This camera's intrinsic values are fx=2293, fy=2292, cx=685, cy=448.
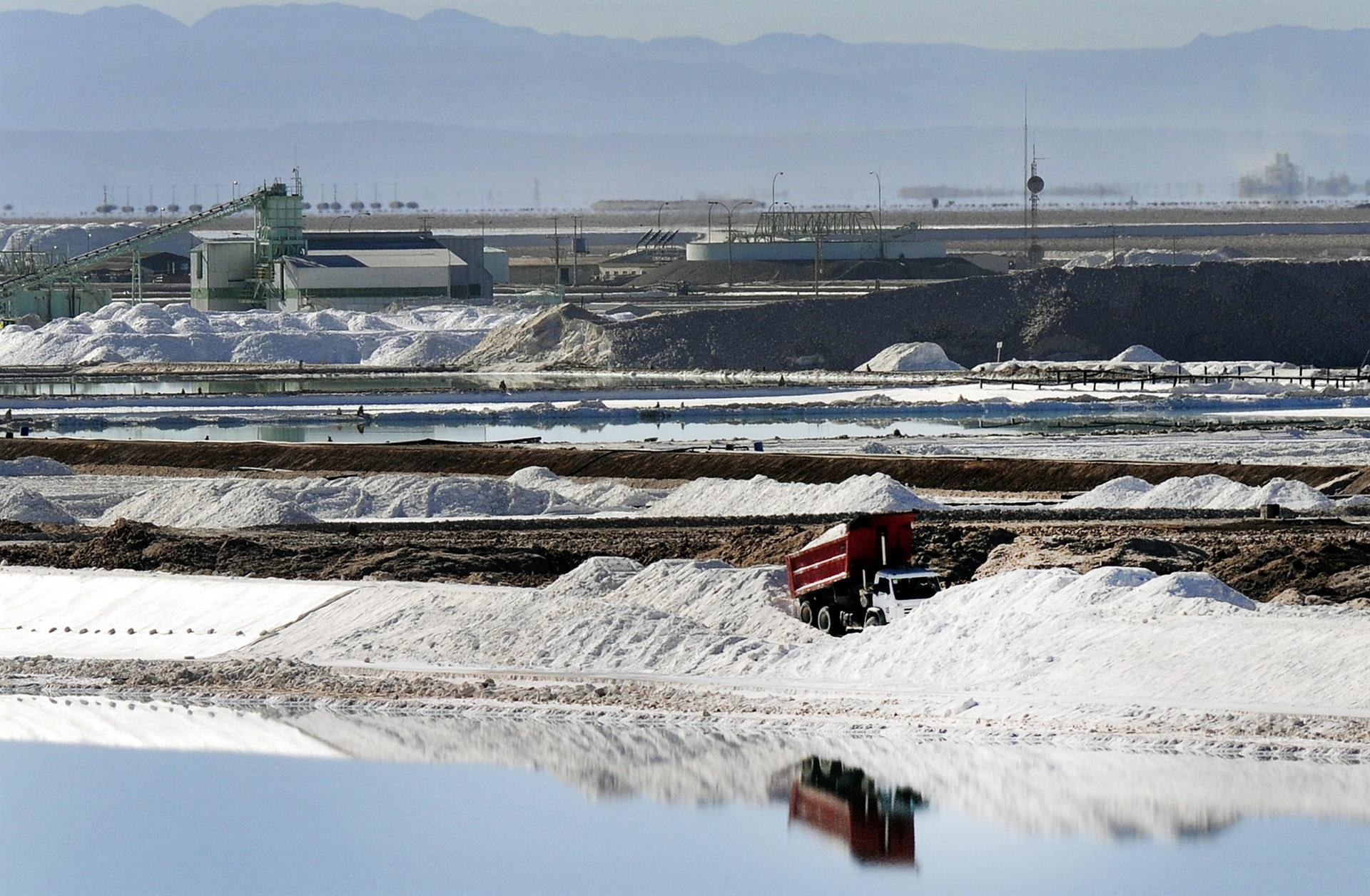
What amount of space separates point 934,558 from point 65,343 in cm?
7106

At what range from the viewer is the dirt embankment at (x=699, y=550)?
27.0 meters

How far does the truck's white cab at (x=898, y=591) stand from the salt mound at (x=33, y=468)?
29.3m

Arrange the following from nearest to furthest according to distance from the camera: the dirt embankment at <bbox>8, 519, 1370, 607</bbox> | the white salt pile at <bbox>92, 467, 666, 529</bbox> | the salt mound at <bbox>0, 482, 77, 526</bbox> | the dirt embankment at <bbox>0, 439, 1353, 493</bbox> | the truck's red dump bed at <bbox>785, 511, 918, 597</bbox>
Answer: the truck's red dump bed at <bbox>785, 511, 918, 597</bbox> < the dirt embankment at <bbox>8, 519, 1370, 607</bbox> < the white salt pile at <bbox>92, 467, 666, 529</bbox> < the salt mound at <bbox>0, 482, 77, 526</bbox> < the dirt embankment at <bbox>0, 439, 1353, 493</bbox>

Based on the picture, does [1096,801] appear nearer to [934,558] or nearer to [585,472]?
[934,558]

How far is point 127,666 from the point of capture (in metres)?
26.1

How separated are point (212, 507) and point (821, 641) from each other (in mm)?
18426

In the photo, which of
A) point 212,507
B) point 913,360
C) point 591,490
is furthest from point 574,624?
point 913,360

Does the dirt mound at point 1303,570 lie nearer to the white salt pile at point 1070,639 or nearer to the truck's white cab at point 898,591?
the white salt pile at point 1070,639

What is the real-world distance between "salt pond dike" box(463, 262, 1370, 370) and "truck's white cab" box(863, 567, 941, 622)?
6042cm

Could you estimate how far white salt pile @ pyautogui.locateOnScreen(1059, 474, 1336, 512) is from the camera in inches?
1459

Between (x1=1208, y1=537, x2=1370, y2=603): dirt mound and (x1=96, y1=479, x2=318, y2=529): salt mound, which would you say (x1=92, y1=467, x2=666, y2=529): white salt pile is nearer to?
(x1=96, y1=479, x2=318, y2=529): salt mound

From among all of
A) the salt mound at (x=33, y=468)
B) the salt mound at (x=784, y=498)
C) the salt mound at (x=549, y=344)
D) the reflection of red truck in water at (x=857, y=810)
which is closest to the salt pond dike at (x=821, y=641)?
the reflection of red truck in water at (x=857, y=810)

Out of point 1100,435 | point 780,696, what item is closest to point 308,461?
point 1100,435

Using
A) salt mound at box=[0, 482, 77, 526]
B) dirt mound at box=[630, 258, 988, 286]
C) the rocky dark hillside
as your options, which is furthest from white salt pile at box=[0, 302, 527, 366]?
salt mound at box=[0, 482, 77, 526]
